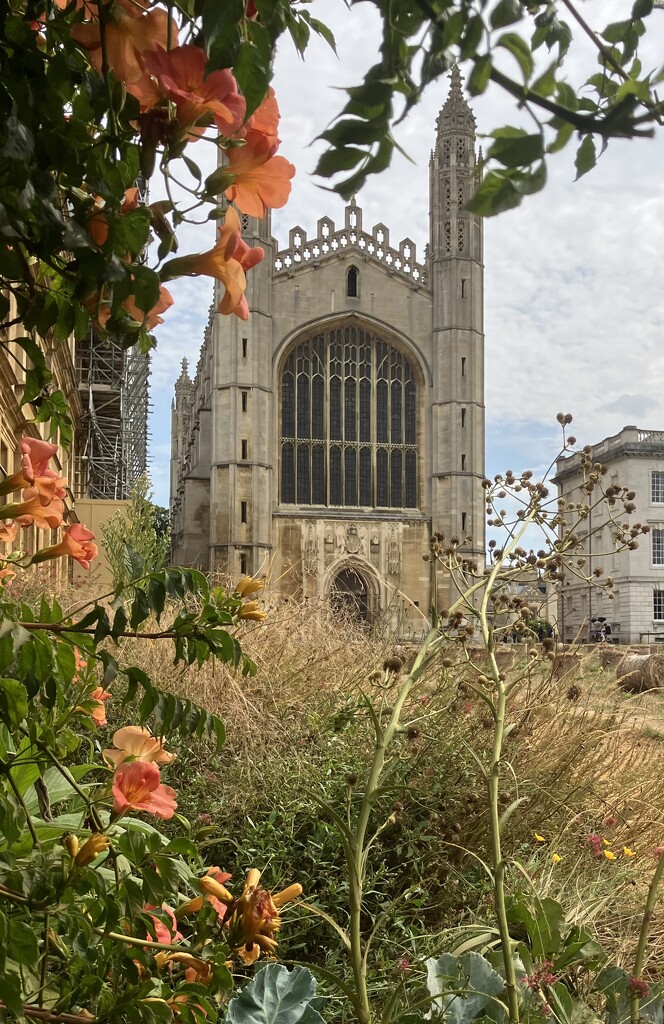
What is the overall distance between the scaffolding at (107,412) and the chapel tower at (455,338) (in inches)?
392

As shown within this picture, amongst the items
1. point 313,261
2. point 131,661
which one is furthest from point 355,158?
point 313,261

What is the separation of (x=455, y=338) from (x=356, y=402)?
4008 millimetres

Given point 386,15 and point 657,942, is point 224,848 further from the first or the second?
point 386,15

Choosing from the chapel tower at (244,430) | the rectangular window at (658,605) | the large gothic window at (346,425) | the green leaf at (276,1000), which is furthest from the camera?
the rectangular window at (658,605)

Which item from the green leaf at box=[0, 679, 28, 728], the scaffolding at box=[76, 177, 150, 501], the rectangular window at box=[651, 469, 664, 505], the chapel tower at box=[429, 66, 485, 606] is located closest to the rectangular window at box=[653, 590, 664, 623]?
the rectangular window at box=[651, 469, 664, 505]

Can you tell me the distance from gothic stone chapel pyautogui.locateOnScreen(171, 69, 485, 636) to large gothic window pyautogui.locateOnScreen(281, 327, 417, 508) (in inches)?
1.9

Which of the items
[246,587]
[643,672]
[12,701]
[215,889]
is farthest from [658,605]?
[12,701]

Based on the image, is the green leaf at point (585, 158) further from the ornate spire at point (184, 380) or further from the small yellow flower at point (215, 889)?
the ornate spire at point (184, 380)

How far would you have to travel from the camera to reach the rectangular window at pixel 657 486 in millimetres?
40781

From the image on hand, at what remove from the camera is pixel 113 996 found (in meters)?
1.15

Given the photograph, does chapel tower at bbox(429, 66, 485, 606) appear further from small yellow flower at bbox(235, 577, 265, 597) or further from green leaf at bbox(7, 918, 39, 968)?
green leaf at bbox(7, 918, 39, 968)

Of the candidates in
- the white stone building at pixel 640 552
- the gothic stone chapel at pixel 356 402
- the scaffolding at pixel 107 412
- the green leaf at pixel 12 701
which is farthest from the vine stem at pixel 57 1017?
the white stone building at pixel 640 552

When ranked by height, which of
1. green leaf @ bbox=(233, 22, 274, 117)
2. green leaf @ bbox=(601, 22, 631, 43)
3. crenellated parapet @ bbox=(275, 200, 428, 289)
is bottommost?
green leaf @ bbox=(233, 22, 274, 117)

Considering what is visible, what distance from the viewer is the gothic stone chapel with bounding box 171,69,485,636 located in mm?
28703
